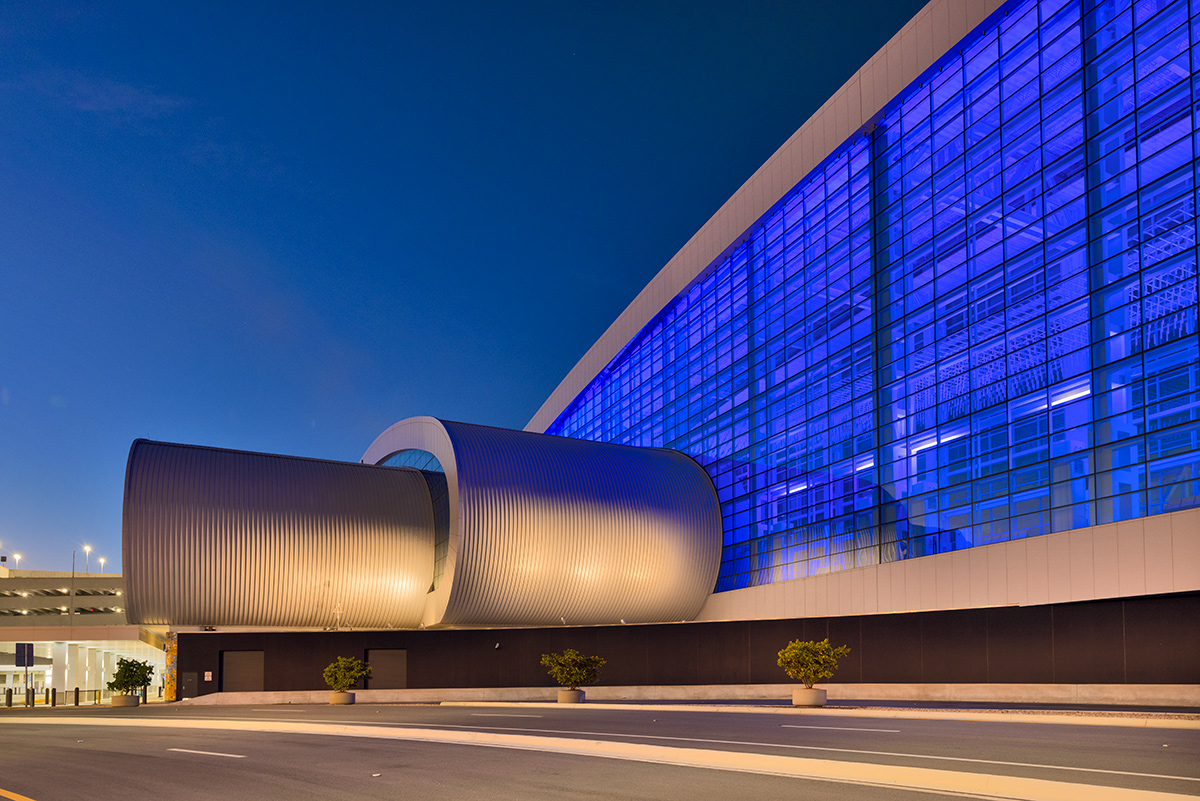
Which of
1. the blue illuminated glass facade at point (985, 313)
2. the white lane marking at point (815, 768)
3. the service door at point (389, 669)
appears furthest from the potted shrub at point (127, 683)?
the white lane marking at point (815, 768)

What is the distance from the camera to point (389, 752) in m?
18.4

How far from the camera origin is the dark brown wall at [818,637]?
3173 centimetres

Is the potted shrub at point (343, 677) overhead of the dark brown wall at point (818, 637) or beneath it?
beneath

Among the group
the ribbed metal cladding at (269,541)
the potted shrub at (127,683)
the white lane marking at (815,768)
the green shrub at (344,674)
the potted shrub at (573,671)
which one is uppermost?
the ribbed metal cladding at (269,541)

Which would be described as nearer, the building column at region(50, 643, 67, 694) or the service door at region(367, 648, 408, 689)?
the service door at region(367, 648, 408, 689)

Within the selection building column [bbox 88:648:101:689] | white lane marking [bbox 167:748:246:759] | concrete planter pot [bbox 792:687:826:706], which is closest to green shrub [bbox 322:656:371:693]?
concrete planter pot [bbox 792:687:826:706]

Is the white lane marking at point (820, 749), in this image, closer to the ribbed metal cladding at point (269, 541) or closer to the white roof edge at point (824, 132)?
the ribbed metal cladding at point (269, 541)

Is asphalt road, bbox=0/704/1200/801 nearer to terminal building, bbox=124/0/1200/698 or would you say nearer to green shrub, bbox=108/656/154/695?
terminal building, bbox=124/0/1200/698

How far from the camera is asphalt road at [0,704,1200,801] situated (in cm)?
1292

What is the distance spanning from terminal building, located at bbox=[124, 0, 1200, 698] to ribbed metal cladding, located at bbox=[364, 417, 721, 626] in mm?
156

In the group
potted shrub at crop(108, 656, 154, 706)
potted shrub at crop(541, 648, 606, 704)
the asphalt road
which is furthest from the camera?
potted shrub at crop(108, 656, 154, 706)

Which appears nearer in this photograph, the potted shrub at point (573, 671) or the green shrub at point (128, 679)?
the potted shrub at point (573, 671)

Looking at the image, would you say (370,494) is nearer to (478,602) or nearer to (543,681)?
(478,602)

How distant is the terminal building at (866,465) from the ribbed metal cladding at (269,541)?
15 cm
